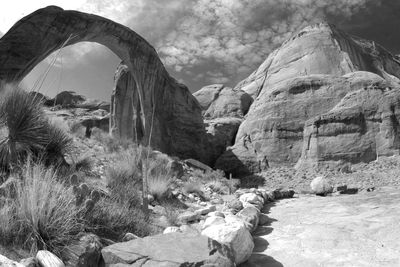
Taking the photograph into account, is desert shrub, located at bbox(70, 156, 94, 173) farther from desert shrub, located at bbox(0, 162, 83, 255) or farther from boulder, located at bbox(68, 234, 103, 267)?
boulder, located at bbox(68, 234, 103, 267)

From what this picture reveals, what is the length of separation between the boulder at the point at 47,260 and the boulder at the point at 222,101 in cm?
2569

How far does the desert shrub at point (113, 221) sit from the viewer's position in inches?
139

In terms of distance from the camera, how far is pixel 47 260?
2391mm

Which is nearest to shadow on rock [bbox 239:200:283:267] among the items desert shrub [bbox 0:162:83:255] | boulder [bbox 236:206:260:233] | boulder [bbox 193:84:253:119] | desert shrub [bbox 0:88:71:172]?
boulder [bbox 236:206:260:233]

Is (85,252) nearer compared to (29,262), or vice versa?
(29,262)

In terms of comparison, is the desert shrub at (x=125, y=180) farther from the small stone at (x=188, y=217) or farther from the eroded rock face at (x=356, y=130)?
the eroded rock face at (x=356, y=130)

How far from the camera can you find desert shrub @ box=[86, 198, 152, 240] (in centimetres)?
354

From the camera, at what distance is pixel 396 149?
51.6 feet

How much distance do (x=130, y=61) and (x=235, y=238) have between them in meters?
16.7

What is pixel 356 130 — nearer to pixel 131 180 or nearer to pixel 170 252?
pixel 131 180

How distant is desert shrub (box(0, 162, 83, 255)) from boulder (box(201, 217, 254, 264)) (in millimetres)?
1374

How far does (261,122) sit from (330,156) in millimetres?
4935

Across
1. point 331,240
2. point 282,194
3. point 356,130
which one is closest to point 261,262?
point 331,240

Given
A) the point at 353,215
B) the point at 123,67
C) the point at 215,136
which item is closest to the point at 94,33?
the point at 123,67
